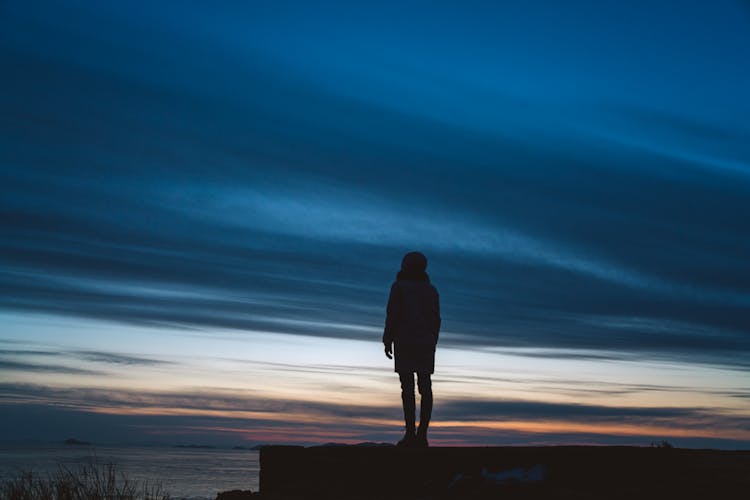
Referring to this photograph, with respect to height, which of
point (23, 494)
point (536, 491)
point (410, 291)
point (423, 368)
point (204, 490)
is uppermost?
point (410, 291)

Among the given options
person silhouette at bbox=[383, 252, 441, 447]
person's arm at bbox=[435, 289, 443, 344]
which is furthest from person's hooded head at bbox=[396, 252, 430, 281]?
person's arm at bbox=[435, 289, 443, 344]

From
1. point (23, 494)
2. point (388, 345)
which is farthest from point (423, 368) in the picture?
point (23, 494)

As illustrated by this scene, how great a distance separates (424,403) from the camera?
28.0ft

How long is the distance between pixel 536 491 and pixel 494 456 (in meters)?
0.99

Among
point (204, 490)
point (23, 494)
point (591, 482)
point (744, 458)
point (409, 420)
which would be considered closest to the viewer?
point (591, 482)

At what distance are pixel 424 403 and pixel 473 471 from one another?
1.95 meters

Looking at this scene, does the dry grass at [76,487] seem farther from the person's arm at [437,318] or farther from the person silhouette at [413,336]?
the person's arm at [437,318]

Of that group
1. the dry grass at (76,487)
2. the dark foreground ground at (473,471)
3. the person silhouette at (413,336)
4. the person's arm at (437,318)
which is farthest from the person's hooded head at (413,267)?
the dry grass at (76,487)

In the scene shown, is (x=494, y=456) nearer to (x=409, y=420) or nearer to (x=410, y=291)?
(x=409, y=420)

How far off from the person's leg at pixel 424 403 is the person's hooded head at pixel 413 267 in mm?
1069

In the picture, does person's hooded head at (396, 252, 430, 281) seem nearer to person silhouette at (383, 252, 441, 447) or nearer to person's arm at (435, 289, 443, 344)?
person silhouette at (383, 252, 441, 447)

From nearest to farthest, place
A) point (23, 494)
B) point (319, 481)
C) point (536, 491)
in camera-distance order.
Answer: point (536, 491), point (319, 481), point (23, 494)

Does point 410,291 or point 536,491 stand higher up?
point 410,291

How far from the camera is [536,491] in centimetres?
572
